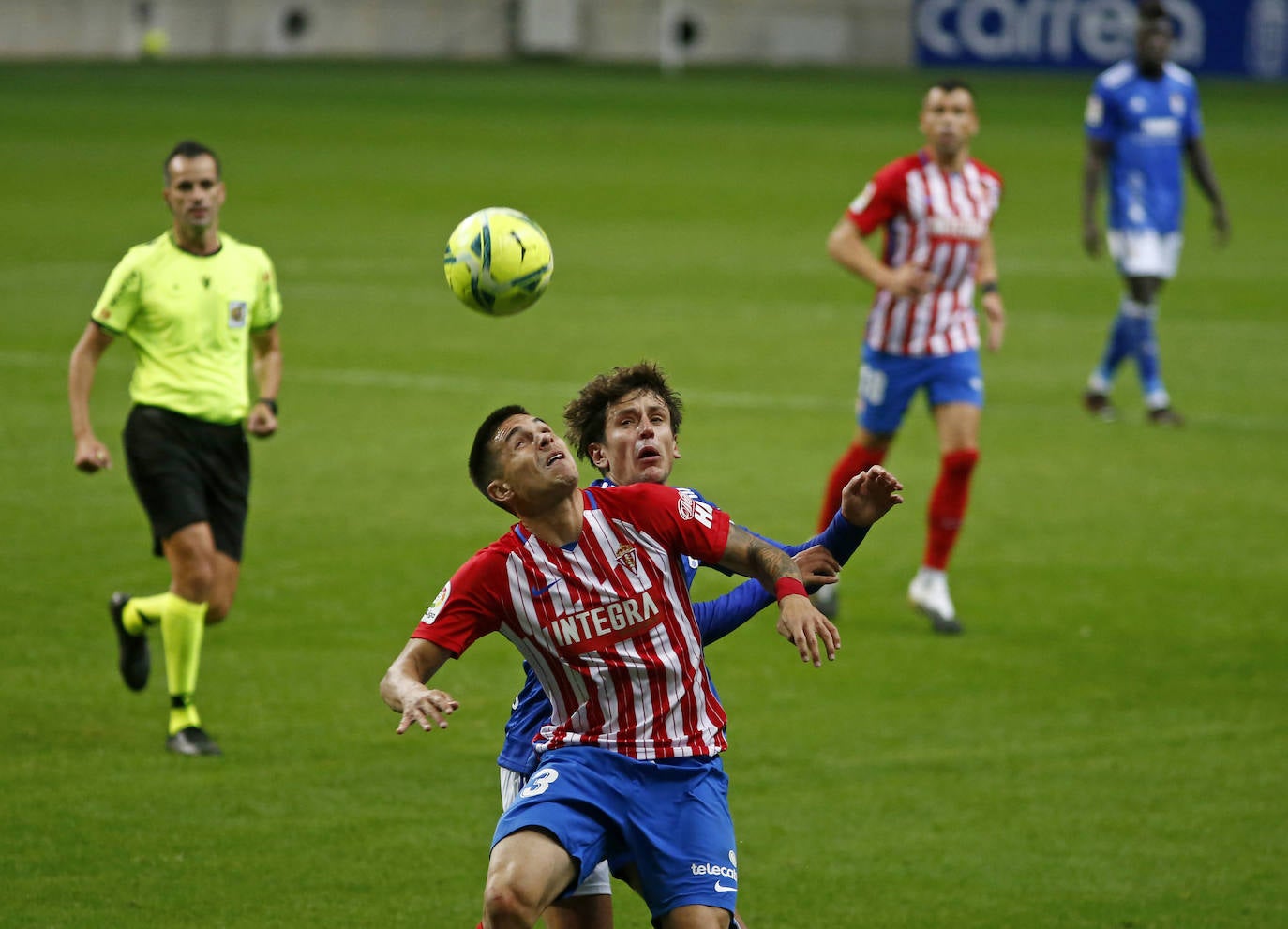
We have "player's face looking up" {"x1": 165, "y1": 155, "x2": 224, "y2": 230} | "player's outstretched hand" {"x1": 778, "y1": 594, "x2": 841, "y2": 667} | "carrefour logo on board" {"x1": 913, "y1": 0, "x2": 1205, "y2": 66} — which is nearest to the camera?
"player's outstretched hand" {"x1": 778, "y1": 594, "x2": 841, "y2": 667}

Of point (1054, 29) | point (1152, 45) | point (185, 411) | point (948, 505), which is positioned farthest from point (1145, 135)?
point (1054, 29)

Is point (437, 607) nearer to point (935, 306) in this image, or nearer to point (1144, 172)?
point (935, 306)

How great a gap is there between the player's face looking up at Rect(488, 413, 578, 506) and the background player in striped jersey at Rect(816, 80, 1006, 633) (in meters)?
5.22

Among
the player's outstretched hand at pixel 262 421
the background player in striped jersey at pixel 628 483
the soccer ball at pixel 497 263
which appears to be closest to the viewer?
the background player in striped jersey at pixel 628 483

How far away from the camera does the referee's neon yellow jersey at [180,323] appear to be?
8766 millimetres

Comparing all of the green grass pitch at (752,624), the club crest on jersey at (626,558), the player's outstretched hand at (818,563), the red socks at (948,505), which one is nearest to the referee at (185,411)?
the green grass pitch at (752,624)

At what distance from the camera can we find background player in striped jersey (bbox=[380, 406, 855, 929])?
212 inches

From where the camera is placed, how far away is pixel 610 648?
18.0ft

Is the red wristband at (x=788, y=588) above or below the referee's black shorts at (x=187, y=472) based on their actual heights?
above

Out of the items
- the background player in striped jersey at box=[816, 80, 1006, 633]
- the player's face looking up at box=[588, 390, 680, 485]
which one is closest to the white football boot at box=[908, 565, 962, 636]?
the background player in striped jersey at box=[816, 80, 1006, 633]

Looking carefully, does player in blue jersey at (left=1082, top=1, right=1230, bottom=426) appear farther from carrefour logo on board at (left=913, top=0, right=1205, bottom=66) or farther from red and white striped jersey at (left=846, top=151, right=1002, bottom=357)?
carrefour logo on board at (left=913, top=0, right=1205, bottom=66)

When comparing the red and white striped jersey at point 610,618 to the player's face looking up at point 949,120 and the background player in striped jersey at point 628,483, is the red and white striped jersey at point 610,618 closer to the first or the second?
the background player in striped jersey at point 628,483

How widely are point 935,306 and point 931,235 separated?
0.38m

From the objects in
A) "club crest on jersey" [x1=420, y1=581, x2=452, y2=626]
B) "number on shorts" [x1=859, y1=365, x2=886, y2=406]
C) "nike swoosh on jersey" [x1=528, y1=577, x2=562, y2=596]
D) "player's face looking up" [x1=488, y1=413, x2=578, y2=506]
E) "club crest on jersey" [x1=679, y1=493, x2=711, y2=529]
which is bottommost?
"number on shorts" [x1=859, y1=365, x2=886, y2=406]
